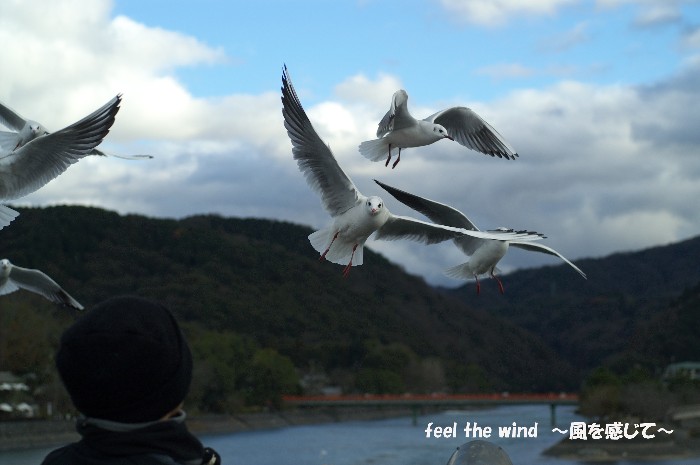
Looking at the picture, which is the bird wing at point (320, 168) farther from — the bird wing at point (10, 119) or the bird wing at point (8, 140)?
the bird wing at point (10, 119)

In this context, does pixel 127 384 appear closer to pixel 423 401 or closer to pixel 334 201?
pixel 334 201

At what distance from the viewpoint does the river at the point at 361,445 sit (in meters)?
38.4

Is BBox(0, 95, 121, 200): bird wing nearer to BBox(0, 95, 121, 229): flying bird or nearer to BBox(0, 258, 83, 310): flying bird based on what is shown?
BBox(0, 95, 121, 229): flying bird

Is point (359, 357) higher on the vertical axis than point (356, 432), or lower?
higher

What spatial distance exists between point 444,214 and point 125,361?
612 centimetres

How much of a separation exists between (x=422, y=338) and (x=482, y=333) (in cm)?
747

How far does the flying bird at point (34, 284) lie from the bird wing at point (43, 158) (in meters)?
0.57

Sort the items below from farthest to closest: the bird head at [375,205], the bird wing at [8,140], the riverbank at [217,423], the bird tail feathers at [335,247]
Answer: the riverbank at [217,423] < the bird wing at [8,140] < the bird tail feathers at [335,247] < the bird head at [375,205]

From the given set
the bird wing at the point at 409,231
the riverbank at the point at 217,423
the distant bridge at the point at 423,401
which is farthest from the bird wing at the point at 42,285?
the distant bridge at the point at 423,401

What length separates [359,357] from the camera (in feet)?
225

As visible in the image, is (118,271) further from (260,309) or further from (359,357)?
(359,357)

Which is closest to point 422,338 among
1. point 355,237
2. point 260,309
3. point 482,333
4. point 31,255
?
point 482,333

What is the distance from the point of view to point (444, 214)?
7.77m

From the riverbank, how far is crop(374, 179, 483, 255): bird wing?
6.03 metres
